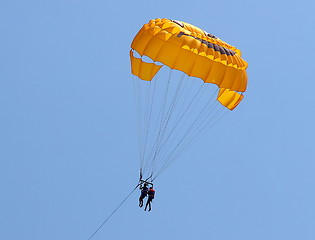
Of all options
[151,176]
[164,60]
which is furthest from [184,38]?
[151,176]

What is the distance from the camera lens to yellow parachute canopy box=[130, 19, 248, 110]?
49781 mm

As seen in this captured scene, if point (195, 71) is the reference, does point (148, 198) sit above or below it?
below

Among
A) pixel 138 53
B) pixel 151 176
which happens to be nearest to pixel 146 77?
pixel 138 53

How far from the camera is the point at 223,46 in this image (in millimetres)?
50875

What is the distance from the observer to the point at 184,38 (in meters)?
49.7

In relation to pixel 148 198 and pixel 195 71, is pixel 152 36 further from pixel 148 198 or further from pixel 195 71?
pixel 148 198

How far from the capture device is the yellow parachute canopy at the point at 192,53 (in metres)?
49.8

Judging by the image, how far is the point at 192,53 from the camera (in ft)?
164

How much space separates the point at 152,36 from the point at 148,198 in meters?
7.22

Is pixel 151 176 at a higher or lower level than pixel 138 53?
lower

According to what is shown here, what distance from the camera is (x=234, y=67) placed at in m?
50.3

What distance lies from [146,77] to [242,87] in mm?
4530

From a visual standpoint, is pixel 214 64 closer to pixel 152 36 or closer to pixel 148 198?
pixel 152 36

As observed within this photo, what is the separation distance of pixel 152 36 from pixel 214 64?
3059 mm
